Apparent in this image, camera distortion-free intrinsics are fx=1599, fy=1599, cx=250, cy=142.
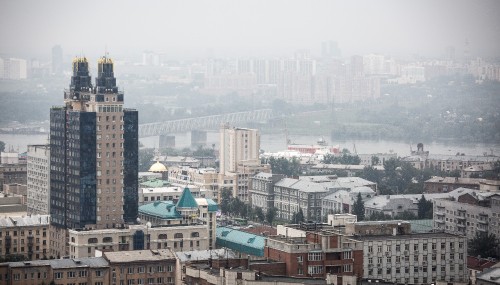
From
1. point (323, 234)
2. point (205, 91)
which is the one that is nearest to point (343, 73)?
point (205, 91)

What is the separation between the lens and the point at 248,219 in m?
26.1

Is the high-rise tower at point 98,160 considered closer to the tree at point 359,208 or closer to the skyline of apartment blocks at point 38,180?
the skyline of apartment blocks at point 38,180

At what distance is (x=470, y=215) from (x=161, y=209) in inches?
181

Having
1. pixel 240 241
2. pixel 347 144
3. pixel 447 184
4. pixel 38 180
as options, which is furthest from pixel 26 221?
pixel 347 144

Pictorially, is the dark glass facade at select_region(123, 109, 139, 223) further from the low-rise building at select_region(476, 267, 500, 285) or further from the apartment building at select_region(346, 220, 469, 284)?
the low-rise building at select_region(476, 267, 500, 285)

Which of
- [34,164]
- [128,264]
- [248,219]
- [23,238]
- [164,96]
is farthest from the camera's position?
[164,96]

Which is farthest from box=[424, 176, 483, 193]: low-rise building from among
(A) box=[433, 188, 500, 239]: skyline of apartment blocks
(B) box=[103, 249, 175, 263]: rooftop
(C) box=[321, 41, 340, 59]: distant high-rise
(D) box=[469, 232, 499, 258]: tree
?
(C) box=[321, 41, 340, 59]: distant high-rise

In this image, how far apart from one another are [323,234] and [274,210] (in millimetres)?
12069

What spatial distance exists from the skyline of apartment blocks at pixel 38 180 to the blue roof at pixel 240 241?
3241 mm

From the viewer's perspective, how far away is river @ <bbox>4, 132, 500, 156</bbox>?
4148 cm

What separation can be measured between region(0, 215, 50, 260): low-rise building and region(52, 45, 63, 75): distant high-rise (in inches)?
1761

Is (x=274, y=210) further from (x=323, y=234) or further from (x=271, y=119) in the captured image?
(x=271, y=119)

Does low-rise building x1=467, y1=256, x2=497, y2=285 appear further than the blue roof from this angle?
No

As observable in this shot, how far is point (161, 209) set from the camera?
21422 millimetres
